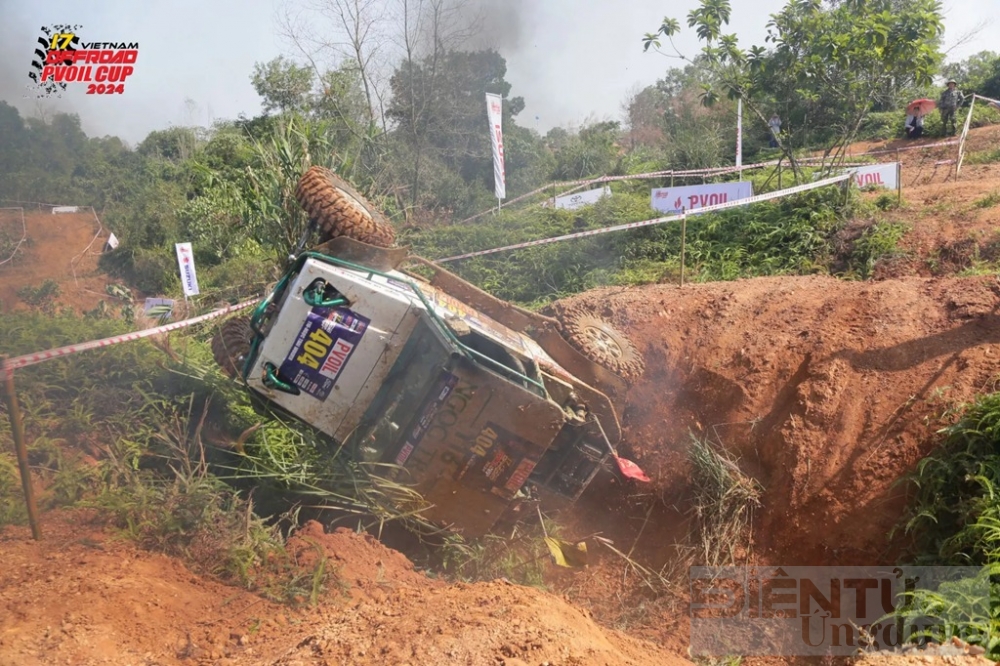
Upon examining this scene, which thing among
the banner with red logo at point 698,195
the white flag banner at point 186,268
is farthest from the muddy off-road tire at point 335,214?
the banner with red logo at point 698,195

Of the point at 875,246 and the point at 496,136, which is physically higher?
the point at 875,246

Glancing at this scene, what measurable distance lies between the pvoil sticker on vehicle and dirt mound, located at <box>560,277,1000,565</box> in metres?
2.48

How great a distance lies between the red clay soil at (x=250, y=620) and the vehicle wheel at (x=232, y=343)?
1.44 meters

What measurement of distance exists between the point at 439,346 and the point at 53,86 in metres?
6.85

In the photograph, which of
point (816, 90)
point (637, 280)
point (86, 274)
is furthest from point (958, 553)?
point (86, 274)

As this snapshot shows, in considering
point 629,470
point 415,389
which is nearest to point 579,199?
point 629,470

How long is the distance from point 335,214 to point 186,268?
691 centimetres

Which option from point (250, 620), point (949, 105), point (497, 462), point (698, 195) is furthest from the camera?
point (949, 105)

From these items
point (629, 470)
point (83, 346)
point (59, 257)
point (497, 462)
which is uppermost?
point (629, 470)

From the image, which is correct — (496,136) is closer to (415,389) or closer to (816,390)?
(816,390)

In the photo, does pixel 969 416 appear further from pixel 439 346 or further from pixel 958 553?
Answer: pixel 439 346

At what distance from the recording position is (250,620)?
12.3 feet

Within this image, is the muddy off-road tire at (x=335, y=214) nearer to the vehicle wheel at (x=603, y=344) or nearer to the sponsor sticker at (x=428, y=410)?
the sponsor sticker at (x=428, y=410)

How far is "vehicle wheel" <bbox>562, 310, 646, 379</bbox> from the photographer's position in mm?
6148
